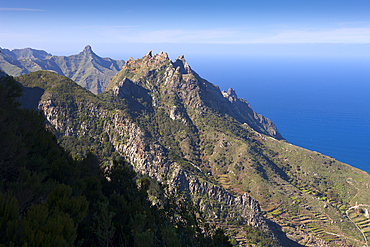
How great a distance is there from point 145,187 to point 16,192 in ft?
69.5

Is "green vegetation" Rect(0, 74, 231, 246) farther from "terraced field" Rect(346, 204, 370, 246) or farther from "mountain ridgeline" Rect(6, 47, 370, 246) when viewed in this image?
"terraced field" Rect(346, 204, 370, 246)

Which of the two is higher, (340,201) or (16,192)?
(16,192)

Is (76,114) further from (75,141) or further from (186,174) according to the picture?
(186,174)

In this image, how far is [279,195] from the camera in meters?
174

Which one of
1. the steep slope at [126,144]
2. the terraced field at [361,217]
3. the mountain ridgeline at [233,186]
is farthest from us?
the terraced field at [361,217]

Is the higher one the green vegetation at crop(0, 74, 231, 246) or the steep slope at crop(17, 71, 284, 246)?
the green vegetation at crop(0, 74, 231, 246)

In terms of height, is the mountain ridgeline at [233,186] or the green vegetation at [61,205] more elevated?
the green vegetation at [61,205]

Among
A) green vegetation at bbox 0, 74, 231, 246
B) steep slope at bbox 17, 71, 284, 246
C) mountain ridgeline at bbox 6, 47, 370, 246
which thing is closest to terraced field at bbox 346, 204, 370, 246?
mountain ridgeline at bbox 6, 47, 370, 246

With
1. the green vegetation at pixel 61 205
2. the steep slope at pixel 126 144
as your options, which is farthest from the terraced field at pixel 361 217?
the green vegetation at pixel 61 205

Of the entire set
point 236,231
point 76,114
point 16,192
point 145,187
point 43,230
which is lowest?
point 236,231

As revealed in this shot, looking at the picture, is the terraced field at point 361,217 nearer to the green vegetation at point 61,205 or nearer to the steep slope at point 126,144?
the steep slope at point 126,144

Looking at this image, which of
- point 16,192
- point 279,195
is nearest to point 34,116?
point 16,192

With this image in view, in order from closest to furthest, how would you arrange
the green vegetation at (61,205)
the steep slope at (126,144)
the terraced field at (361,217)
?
1. the green vegetation at (61,205)
2. the steep slope at (126,144)
3. the terraced field at (361,217)

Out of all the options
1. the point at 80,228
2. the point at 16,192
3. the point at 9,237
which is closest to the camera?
the point at 9,237
